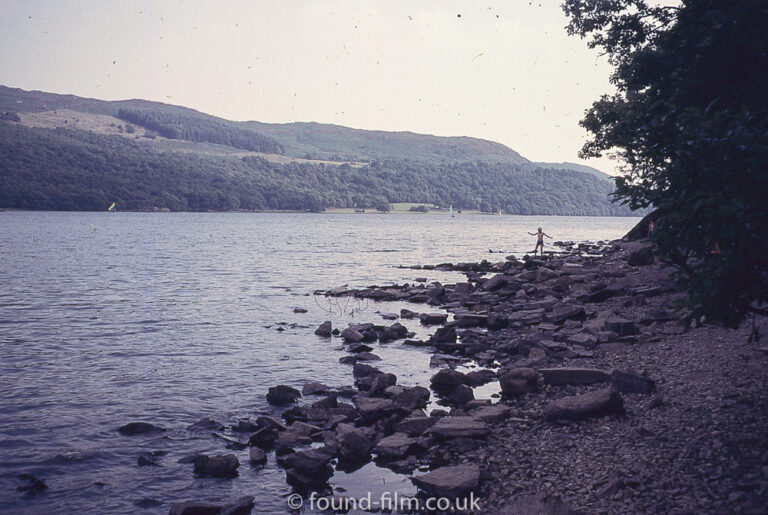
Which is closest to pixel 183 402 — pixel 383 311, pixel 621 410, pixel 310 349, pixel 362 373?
pixel 362 373

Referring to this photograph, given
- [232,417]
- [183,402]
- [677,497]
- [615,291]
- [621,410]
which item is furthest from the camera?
[615,291]

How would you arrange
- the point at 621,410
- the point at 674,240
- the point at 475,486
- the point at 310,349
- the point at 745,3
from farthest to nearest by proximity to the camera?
the point at 310,349 < the point at 745,3 < the point at 621,410 < the point at 475,486 < the point at 674,240

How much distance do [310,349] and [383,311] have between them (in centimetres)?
875

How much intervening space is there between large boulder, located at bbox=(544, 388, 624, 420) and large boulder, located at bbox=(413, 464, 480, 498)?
2.50 metres

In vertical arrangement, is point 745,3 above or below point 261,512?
above

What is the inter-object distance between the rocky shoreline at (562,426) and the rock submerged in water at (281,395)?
0.04m

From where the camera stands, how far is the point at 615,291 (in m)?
23.9

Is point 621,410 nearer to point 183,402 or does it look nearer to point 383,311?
point 183,402

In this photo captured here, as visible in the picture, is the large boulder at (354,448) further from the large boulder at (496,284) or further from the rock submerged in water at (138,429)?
the large boulder at (496,284)

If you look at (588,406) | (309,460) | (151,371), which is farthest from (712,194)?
(151,371)

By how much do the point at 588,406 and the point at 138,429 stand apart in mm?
10027

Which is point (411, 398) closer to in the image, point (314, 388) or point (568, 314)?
point (314, 388)

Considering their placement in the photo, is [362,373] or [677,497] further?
[362,373]

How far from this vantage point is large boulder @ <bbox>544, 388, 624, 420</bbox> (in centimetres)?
1036
